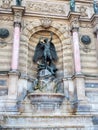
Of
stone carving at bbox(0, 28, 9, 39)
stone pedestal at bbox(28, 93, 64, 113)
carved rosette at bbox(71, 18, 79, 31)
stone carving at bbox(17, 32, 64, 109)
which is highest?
carved rosette at bbox(71, 18, 79, 31)

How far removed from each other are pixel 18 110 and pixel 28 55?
13.3ft

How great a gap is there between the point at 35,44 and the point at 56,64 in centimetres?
202

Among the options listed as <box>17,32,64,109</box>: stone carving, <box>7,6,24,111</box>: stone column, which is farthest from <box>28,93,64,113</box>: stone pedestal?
<box>7,6,24,111</box>: stone column

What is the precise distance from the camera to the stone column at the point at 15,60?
467 inches

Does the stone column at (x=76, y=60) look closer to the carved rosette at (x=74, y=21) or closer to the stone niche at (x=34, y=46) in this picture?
the carved rosette at (x=74, y=21)

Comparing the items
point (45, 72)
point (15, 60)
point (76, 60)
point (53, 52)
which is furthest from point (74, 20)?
point (15, 60)

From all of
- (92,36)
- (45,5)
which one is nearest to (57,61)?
(92,36)

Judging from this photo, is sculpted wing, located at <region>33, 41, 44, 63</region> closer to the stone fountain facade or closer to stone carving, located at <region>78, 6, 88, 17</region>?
the stone fountain facade

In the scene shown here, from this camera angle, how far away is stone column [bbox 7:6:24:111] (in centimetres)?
1187

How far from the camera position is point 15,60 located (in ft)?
41.6

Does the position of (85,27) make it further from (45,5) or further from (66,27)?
(45,5)

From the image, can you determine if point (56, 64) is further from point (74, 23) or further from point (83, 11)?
point (83, 11)

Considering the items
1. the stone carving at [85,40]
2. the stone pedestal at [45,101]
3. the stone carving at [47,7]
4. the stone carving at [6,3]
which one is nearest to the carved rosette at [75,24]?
the stone carving at [85,40]

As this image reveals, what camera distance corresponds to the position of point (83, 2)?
630 inches
